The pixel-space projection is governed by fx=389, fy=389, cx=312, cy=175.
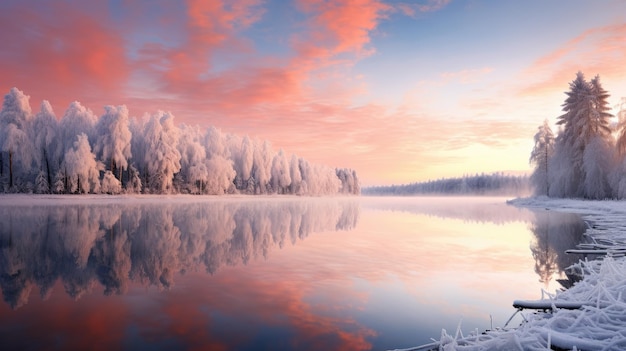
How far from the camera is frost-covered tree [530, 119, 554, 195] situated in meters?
52.2

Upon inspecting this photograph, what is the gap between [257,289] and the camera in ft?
28.8

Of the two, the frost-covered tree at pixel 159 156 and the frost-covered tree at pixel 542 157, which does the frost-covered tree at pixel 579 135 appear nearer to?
the frost-covered tree at pixel 542 157

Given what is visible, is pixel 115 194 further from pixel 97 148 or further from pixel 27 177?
pixel 27 177

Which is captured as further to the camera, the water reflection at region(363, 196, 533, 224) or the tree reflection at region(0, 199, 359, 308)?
the water reflection at region(363, 196, 533, 224)

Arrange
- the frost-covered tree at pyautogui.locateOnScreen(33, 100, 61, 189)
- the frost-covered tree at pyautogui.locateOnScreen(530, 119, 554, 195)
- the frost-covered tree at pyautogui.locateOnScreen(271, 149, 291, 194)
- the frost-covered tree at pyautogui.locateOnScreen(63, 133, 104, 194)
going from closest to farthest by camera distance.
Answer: the frost-covered tree at pyautogui.locateOnScreen(530, 119, 554, 195) → the frost-covered tree at pyautogui.locateOnScreen(63, 133, 104, 194) → the frost-covered tree at pyautogui.locateOnScreen(33, 100, 61, 189) → the frost-covered tree at pyautogui.locateOnScreen(271, 149, 291, 194)

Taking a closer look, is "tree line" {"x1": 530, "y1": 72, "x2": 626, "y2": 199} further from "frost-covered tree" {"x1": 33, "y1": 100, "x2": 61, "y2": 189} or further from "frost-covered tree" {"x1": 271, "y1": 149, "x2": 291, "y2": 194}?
"frost-covered tree" {"x1": 33, "y1": 100, "x2": 61, "y2": 189}

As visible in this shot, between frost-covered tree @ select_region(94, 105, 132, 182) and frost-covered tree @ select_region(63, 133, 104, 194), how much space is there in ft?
10.5

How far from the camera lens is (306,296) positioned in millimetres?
8219

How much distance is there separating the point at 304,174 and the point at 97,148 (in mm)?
66413

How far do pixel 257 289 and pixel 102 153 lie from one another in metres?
60.6

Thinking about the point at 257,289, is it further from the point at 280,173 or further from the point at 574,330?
the point at 280,173

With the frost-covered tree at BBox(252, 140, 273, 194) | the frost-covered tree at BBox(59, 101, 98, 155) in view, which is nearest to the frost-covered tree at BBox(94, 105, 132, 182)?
the frost-covered tree at BBox(59, 101, 98, 155)

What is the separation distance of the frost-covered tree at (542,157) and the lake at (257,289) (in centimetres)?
4124

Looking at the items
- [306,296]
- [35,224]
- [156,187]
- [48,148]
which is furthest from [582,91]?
[48,148]
